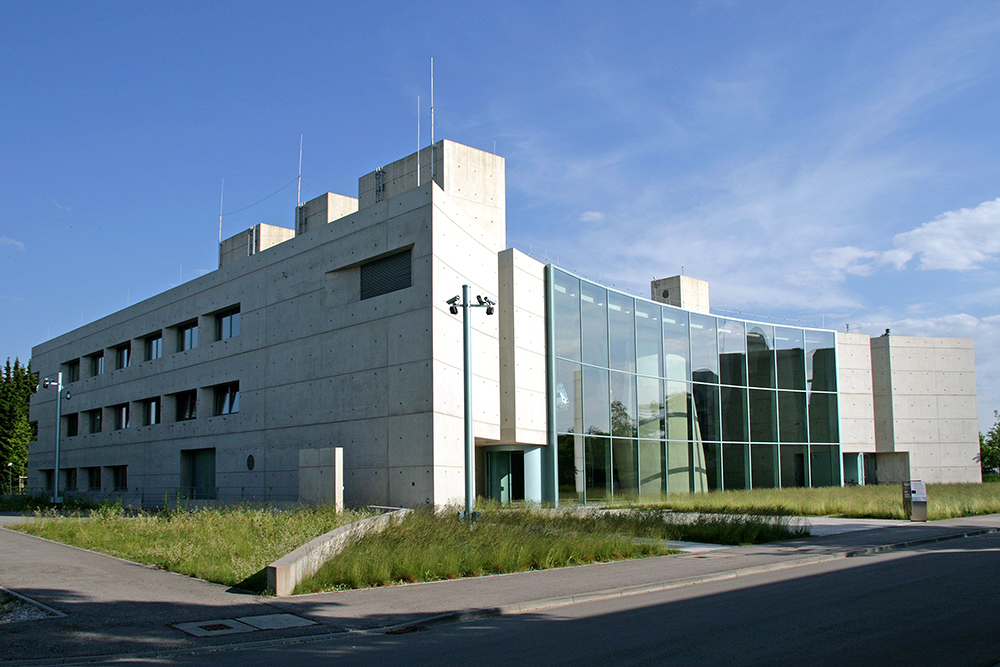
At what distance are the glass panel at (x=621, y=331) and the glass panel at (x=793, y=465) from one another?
13.9m

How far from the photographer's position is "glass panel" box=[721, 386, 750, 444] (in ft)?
133

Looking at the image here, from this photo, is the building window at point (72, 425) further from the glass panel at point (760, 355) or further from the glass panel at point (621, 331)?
the glass panel at point (760, 355)

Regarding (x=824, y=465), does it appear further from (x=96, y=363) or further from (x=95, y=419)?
(x=96, y=363)

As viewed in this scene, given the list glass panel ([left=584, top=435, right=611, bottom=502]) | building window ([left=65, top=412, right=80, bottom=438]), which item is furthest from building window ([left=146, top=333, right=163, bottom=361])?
glass panel ([left=584, top=435, right=611, bottom=502])

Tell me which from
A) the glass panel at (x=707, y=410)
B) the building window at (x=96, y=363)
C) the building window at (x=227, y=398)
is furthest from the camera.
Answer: the building window at (x=96, y=363)

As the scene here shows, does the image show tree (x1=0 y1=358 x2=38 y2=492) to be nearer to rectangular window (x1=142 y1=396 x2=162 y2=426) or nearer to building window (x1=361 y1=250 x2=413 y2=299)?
rectangular window (x1=142 y1=396 x2=162 y2=426)

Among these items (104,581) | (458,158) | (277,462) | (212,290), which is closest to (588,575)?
(104,581)

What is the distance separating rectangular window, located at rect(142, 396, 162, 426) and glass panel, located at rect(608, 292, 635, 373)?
24733 millimetres

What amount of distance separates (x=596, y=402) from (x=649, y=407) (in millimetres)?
4258

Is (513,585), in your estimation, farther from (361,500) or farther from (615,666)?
(361,500)

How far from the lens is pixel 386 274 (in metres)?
27.3

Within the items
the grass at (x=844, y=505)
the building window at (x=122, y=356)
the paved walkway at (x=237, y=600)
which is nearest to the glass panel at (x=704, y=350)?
the grass at (x=844, y=505)

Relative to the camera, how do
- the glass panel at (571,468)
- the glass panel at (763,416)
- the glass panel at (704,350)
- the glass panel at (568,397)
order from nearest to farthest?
the glass panel at (571,468), the glass panel at (568,397), the glass panel at (704,350), the glass panel at (763,416)

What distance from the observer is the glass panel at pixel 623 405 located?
3325 cm
